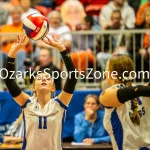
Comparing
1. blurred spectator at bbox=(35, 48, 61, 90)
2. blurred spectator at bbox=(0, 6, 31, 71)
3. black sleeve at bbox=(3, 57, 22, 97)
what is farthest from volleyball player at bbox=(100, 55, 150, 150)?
blurred spectator at bbox=(0, 6, 31, 71)

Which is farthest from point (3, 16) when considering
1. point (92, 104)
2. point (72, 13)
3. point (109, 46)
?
point (92, 104)

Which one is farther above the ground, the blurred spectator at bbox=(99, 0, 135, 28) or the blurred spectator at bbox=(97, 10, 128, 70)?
the blurred spectator at bbox=(99, 0, 135, 28)

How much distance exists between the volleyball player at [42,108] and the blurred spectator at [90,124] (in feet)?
9.03

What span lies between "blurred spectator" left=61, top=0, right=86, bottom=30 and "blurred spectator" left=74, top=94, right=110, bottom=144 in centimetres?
350

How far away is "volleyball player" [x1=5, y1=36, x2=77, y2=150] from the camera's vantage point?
18.6ft

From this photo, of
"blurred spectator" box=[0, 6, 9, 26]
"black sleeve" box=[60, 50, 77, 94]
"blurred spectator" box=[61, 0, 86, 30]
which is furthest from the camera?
"blurred spectator" box=[0, 6, 9, 26]

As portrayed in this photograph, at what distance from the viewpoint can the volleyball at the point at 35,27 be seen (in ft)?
19.1

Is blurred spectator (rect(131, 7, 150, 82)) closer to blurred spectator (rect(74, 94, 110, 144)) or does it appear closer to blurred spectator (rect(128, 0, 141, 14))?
blurred spectator (rect(74, 94, 110, 144))

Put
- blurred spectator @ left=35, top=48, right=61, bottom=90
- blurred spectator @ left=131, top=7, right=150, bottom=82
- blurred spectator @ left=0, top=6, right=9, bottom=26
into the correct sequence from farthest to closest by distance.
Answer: blurred spectator @ left=0, top=6, right=9, bottom=26
blurred spectator @ left=131, top=7, right=150, bottom=82
blurred spectator @ left=35, top=48, right=61, bottom=90

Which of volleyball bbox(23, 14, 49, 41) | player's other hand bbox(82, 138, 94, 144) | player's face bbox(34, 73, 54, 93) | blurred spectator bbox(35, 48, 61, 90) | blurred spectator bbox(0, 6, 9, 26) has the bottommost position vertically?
player's other hand bbox(82, 138, 94, 144)

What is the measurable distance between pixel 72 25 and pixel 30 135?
6392mm

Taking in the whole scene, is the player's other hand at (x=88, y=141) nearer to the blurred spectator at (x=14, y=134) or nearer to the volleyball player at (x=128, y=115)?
the blurred spectator at (x=14, y=134)

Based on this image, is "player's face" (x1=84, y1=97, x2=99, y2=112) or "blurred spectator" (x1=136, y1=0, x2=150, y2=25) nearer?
"player's face" (x1=84, y1=97, x2=99, y2=112)

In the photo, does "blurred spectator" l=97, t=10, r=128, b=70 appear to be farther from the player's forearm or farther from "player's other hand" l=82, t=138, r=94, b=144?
the player's forearm
